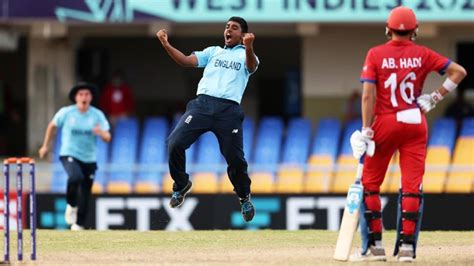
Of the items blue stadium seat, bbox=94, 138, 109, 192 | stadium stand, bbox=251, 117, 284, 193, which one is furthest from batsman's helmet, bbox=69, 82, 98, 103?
stadium stand, bbox=251, 117, 284, 193

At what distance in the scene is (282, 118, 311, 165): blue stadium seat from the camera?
22109 millimetres

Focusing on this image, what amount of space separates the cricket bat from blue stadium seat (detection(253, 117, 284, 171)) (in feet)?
35.4

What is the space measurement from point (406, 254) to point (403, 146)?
855 millimetres

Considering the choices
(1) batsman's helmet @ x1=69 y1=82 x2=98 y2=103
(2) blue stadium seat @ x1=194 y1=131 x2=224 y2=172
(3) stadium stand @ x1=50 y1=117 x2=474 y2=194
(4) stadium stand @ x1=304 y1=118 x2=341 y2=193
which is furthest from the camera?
(2) blue stadium seat @ x1=194 y1=131 x2=224 y2=172

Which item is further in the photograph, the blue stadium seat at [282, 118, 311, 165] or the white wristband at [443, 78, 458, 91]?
the blue stadium seat at [282, 118, 311, 165]

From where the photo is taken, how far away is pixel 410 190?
35.8 feet

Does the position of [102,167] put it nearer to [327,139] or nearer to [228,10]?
[228,10]

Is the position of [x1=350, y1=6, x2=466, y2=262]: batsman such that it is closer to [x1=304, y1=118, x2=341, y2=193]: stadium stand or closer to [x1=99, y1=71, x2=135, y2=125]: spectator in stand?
[x1=304, y1=118, x2=341, y2=193]: stadium stand

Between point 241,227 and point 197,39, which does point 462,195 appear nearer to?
point 241,227

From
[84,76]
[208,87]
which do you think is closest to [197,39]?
[84,76]

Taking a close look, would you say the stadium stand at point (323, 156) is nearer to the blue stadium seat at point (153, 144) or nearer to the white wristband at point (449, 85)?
the blue stadium seat at point (153, 144)

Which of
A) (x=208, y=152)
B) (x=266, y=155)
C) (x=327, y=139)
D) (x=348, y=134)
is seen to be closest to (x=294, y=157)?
(x=266, y=155)

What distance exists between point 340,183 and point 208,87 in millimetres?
8938

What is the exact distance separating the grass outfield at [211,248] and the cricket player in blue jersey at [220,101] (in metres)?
0.81
